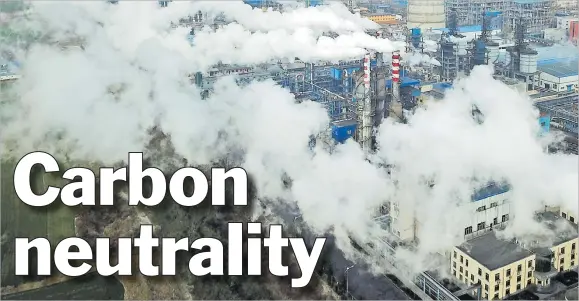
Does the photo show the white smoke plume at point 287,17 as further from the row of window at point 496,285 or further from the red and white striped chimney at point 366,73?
the row of window at point 496,285

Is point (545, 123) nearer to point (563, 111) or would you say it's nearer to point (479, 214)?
point (563, 111)

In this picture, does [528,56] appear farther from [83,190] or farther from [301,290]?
[83,190]

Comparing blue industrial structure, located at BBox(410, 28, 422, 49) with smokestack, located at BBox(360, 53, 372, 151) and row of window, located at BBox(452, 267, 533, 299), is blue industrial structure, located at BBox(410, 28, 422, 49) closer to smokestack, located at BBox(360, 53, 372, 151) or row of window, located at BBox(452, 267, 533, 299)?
smokestack, located at BBox(360, 53, 372, 151)

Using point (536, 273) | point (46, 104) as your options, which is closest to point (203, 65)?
point (46, 104)

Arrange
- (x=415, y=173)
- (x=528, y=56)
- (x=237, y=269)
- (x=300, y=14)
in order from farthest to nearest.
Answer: (x=528, y=56)
(x=300, y=14)
(x=415, y=173)
(x=237, y=269)

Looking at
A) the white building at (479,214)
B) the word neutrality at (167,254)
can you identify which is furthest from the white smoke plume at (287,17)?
the word neutrality at (167,254)

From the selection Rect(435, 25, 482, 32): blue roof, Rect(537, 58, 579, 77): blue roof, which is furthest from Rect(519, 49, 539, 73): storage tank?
Rect(435, 25, 482, 32): blue roof
